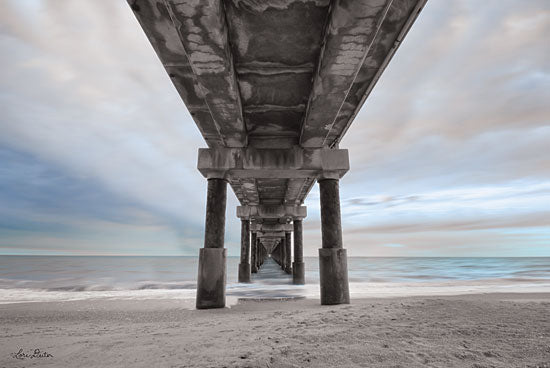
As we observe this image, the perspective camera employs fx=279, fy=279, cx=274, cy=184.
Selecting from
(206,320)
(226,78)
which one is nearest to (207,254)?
(206,320)

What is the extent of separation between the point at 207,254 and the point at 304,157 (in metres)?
4.02

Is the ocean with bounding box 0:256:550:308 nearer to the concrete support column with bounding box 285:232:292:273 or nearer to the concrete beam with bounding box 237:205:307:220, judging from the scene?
the concrete support column with bounding box 285:232:292:273

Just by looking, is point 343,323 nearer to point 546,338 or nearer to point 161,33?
point 546,338

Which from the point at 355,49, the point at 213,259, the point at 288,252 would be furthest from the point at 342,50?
the point at 288,252

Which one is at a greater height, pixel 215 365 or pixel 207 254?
pixel 207 254

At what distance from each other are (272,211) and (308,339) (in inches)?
586

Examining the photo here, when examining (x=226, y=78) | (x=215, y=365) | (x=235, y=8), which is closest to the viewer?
(x=215, y=365)

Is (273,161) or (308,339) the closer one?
(308,339)

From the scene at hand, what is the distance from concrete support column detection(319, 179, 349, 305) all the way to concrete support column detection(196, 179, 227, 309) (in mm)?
2769

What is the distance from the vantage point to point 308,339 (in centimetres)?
378

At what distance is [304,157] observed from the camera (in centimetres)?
858

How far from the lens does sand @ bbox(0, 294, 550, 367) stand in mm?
3109

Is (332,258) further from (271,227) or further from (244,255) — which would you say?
(271,227)
